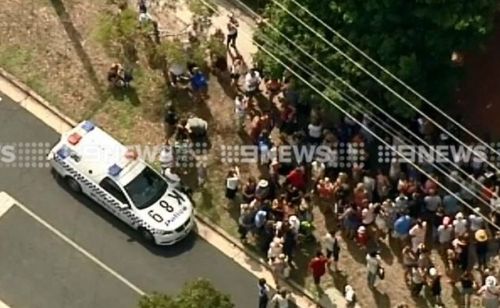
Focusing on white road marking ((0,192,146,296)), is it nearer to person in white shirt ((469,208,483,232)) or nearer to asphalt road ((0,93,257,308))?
asphalt road ((0,93,257,308))

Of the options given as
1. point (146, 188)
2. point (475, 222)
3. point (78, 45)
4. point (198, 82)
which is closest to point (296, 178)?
point (146, 188)

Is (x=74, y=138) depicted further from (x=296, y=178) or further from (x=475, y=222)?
(x=475, y=222)

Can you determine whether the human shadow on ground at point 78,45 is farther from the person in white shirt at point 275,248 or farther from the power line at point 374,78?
the person in white shirt at point 275,248

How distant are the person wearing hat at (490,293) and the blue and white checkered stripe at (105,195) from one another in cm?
857

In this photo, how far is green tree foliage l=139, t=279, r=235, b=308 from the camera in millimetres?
28906

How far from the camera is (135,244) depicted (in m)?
33.7

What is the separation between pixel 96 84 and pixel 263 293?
8.66 metres

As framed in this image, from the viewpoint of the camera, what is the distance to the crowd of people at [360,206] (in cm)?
3297

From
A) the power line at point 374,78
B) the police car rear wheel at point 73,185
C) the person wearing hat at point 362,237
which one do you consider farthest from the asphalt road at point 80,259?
the power line at point 374,78

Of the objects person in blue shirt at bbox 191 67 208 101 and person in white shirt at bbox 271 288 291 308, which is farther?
person in blue shirt at bbox 191 67 208 101

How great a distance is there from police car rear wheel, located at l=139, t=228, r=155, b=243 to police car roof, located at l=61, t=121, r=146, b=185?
1.35 meters

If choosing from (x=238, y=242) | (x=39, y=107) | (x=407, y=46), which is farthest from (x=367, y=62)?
(x=39, y=107)

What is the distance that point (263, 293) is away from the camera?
3216 centimetres

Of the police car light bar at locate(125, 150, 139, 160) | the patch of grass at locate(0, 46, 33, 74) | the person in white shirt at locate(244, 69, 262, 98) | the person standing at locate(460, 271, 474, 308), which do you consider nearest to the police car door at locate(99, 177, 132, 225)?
the police car light bar at locate(125, 150, 139, 160)
